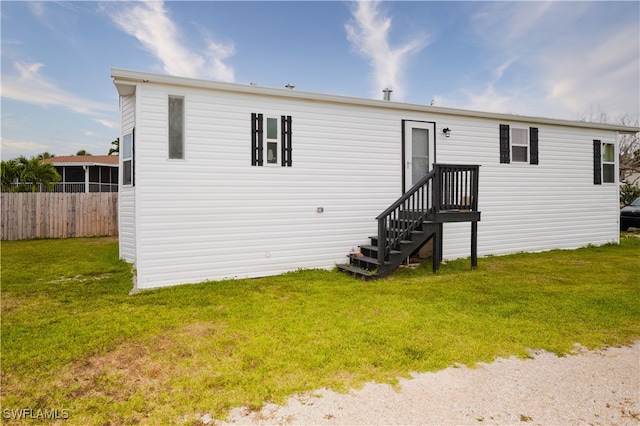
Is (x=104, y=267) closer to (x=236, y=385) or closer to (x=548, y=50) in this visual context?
(x=236, y=385)

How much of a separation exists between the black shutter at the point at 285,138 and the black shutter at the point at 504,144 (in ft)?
18.0

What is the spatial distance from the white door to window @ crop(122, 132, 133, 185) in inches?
231

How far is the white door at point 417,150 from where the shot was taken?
8.43m

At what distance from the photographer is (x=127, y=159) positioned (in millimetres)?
8047

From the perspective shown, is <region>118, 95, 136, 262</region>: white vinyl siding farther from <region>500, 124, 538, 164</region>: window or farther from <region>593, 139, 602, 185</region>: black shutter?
<region>593, 139, 602, 185</region>: black shutter

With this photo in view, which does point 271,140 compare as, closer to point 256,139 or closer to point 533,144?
point 256,139

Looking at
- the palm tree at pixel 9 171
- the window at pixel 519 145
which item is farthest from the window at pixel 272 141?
the palm tree at pixel 9 171

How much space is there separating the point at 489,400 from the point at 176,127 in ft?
19.7

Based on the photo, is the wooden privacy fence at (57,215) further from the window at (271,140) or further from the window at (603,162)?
the window at (603,162)

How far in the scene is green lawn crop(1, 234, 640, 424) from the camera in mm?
2863

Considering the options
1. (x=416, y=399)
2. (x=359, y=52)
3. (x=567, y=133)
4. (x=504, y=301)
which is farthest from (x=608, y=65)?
(x=416, y=399)

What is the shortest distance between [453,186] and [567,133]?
515 cm

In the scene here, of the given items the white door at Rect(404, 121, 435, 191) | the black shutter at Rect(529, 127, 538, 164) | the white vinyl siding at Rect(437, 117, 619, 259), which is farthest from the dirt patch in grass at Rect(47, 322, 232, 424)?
the black shutter at Rect(529, 127, 538, 164)

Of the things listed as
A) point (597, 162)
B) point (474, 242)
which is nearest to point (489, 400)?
point (474, 242)
